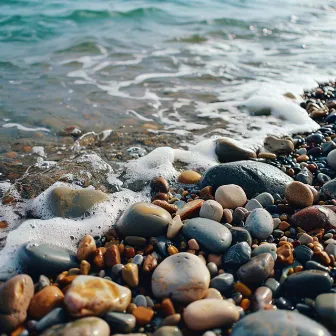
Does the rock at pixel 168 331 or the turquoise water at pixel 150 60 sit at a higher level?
the turquoise water at pixel 150 60

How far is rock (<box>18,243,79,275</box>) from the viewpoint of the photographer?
2092 mm

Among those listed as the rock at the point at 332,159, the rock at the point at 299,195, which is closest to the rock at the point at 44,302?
the rock at the point at 299,195

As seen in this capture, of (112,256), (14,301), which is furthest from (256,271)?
(14,301)

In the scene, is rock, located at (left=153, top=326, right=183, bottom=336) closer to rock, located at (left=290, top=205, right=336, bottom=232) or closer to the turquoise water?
rock, located at (left=290, top=205, right=336, bottom=232)

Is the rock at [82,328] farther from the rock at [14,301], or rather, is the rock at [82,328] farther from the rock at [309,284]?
the rock at [309,284]

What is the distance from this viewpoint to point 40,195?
2.87 m

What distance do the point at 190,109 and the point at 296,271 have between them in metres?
3.01

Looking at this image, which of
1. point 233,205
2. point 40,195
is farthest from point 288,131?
point 40,195

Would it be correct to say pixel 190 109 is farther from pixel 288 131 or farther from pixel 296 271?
pixel 296 271

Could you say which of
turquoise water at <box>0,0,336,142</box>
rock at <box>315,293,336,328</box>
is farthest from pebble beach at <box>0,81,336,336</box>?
turquoise water at <box>0,0,336,142</box>

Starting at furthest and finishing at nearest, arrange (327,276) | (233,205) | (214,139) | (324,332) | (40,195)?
1. (214,139)
2. (40,195)
3. (233,205)
4. (327,276)
5. (324,332)

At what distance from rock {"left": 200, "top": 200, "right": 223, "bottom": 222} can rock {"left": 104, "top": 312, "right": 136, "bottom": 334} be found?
0.92 m

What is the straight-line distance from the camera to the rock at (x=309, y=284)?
1905 mm

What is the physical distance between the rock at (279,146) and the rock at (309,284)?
1.75m
